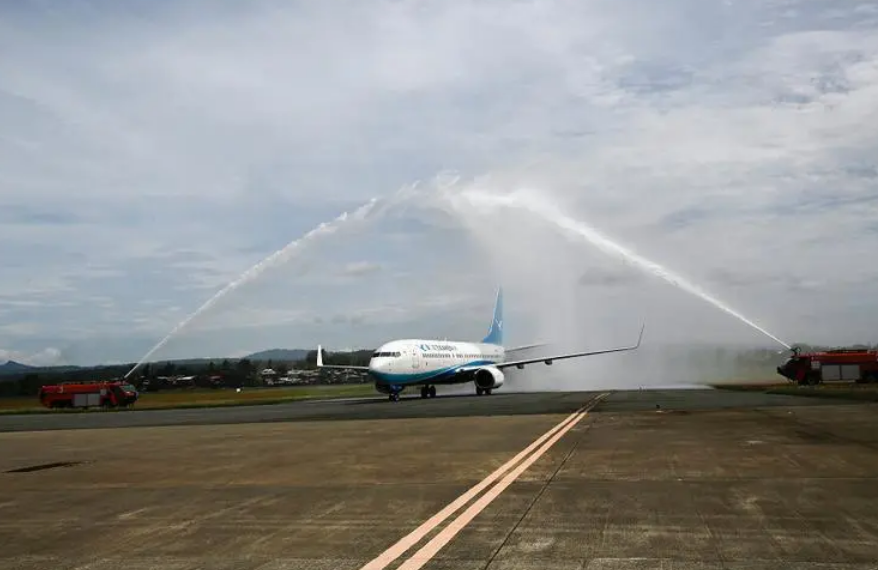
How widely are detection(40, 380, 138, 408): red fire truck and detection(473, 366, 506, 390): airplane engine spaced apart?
86.3 ft

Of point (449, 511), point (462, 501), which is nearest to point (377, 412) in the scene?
point (462, 501)

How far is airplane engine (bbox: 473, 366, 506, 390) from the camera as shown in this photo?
208 feet

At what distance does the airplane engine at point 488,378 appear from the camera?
63438 mm

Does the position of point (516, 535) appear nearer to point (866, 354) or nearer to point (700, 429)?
point (700, 429)

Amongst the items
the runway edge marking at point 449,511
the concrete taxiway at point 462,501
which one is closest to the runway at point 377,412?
the concrete taxiway at point 462,501

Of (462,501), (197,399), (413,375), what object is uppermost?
(413,375)

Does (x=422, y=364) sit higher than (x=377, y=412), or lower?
higher

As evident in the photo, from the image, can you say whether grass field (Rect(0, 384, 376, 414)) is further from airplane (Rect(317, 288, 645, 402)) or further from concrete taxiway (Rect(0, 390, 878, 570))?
concrete taxiway (Rect(0, 390, 878, 570))

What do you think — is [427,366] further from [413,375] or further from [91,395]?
[91,395]

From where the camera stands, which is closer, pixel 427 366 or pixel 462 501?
pixel 462 501

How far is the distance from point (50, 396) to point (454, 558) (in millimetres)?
62148

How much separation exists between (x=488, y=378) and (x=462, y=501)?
5267 cm

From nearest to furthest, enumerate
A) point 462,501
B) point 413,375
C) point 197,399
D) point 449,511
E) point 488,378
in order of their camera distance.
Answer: point 449,511 → point 462,501 → point 413,375 → point 488,378 → point 197,399

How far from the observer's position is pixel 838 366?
63625 mm
